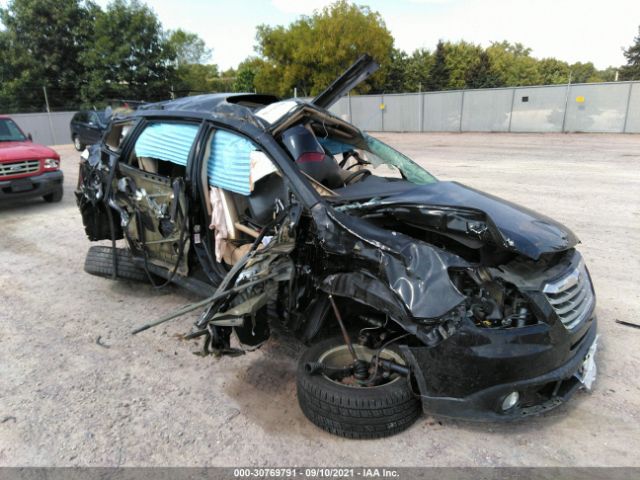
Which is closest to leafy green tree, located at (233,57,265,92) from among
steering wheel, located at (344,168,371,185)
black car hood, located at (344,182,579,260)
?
steering wheel, located at (344,168,371,185)

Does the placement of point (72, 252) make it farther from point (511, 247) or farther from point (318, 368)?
point (511, 247)

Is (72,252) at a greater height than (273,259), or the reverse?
(273,259)

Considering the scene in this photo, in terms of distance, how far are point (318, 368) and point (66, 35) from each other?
33546mm

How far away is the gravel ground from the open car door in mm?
2113

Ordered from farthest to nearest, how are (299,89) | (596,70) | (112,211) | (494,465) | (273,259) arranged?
1. (596,70)
2. (299,89)
3. (112,211)
4. (273,259)
5. (494,465)

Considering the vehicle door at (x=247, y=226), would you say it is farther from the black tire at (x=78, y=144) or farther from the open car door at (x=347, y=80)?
the black tire at (x=78, y=144)

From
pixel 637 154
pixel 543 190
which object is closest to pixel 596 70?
pixel 637 154

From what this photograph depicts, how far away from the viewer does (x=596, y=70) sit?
318ft

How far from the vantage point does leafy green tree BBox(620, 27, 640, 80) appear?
5614cm

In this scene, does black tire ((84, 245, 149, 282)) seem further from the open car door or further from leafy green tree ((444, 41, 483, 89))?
leafy green tree ((444, 41, 483, 89))

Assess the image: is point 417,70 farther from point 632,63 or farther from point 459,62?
point 632,63

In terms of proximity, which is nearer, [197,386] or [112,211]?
[197,386]

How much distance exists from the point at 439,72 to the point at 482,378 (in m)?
50.0

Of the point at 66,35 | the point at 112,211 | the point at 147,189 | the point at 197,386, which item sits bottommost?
the point at 197,386
